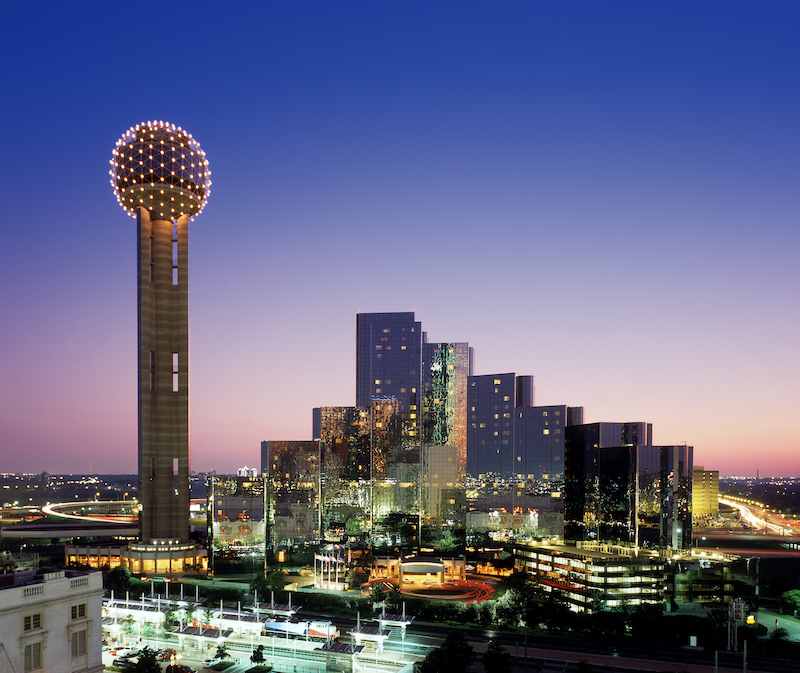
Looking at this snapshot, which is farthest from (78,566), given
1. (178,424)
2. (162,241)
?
(162,241)

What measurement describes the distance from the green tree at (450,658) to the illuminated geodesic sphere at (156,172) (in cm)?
10629

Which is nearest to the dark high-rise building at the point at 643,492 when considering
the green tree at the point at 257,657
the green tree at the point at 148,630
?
the green tree at the point at 257,657

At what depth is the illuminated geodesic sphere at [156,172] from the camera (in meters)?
149

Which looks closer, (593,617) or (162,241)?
(593,617)

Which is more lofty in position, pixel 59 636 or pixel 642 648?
pixel 59 636

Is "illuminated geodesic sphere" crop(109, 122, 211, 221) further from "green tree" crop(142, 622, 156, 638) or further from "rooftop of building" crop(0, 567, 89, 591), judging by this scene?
"rooftop of building" crop(0, 567, 89, 591)

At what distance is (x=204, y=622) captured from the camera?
87375 mm

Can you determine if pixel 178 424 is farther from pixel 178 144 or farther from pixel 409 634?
pixel 409 634

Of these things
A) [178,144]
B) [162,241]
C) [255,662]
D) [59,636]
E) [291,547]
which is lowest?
[291,547]

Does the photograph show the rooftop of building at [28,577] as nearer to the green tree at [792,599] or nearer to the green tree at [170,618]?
the green tree at [170,618]

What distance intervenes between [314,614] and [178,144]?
313ft

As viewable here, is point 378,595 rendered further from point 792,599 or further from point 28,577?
point 28,577

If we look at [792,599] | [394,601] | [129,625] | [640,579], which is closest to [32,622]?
[129,625]

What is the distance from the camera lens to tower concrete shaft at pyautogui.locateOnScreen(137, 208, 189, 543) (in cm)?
14788
